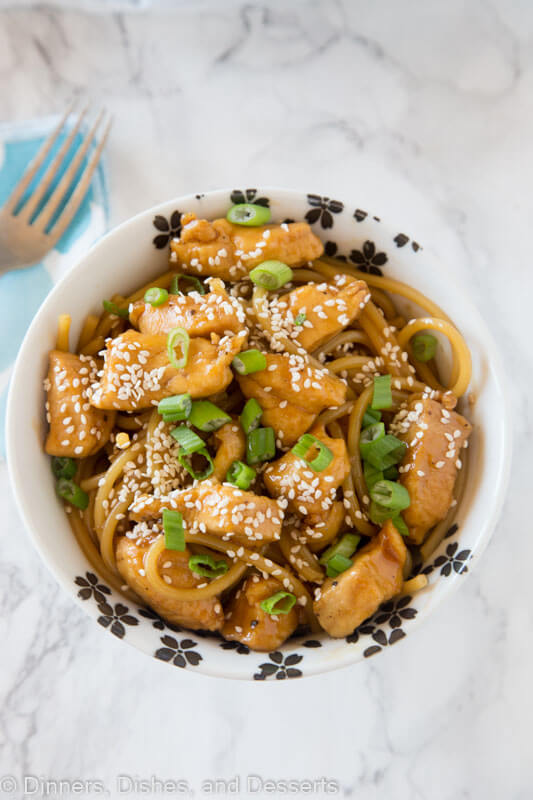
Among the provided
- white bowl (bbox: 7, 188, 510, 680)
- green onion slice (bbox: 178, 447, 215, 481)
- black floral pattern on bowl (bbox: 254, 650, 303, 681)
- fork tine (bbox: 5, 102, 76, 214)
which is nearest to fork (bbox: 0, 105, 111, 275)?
fork tine (bbox: 5, 102, 76, 214)

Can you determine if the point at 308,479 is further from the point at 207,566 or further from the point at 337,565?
the point at 207,566

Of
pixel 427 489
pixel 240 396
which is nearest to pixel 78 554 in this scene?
pixel 240 396

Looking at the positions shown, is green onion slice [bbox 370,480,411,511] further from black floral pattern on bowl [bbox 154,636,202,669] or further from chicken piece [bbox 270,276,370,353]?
black floral pattern on bowl [bbox 154,636,202,669]

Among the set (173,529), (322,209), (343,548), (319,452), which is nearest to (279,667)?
(343,548)

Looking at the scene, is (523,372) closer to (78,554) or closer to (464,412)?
(464,412)

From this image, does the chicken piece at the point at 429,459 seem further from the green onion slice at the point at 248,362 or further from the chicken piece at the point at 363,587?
the green onion slice at the point at 248,362
